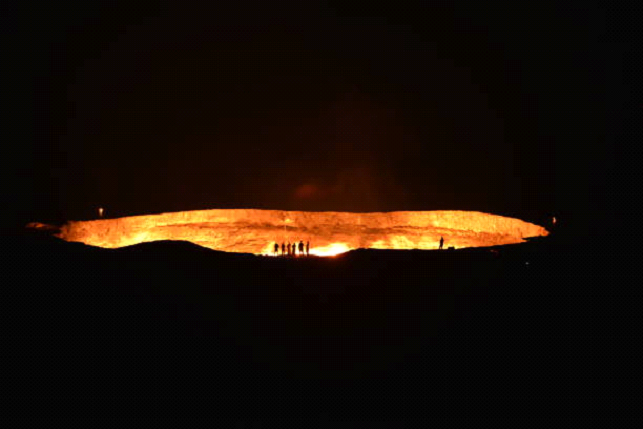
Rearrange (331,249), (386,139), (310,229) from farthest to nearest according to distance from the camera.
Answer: (386,139), (310,229), (331,249)

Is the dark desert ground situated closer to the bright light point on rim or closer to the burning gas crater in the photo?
the burning gas crater

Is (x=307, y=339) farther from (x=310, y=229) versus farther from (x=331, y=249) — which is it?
(x=310, y=229)

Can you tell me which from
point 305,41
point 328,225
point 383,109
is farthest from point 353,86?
point 328,225

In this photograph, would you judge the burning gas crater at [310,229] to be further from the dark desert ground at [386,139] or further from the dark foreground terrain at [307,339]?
the dark foreground terrain at [307,339]

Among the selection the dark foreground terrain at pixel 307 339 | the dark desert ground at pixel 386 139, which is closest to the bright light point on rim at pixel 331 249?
the dark desert ground at pixel 386 139

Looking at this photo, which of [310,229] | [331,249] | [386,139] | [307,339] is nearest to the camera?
[307,339]

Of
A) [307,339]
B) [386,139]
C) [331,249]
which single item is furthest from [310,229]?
[307,339]

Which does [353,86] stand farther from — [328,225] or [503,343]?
[503,343]
